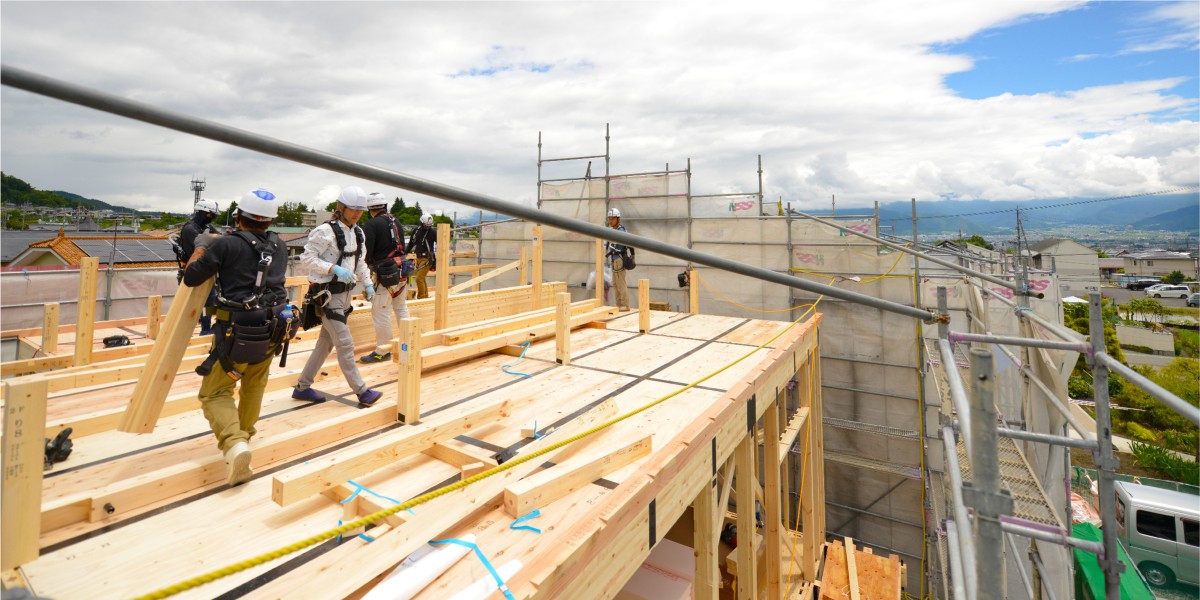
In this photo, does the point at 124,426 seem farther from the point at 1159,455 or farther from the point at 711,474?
the point at 1159,455

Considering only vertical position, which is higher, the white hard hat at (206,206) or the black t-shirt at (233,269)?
the white hard hat at (206,206)

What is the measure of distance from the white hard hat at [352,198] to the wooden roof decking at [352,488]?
174 centimetres

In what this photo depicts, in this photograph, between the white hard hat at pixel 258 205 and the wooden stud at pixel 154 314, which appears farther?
the wooden stud at pixel 154 314

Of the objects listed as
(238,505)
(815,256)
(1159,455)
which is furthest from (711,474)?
(1159,455)

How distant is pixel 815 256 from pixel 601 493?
1047cm

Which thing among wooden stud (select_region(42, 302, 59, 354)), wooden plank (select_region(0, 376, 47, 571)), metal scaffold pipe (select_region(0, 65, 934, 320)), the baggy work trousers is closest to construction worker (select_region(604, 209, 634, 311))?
the baggy work trousers

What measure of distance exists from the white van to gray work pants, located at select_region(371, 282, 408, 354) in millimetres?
16519

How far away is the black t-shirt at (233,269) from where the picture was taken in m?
3.23

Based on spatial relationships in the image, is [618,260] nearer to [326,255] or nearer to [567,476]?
[326,255]

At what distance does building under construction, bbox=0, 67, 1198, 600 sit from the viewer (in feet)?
7.23

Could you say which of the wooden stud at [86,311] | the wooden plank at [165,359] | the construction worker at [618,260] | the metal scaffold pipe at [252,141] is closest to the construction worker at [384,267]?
the wooden plank at [165,359]

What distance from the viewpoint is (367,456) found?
3.27 metres

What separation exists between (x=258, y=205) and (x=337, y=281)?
1.12 metres

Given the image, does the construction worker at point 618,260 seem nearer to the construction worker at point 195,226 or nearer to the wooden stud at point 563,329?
the wooden stud at point 563,329
